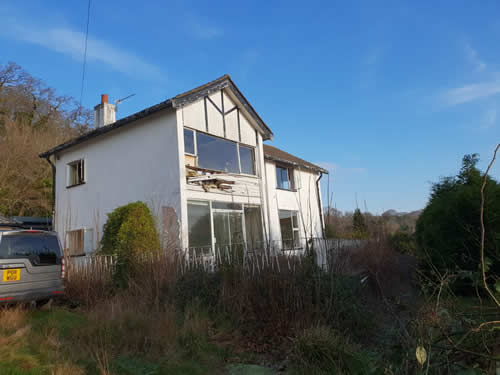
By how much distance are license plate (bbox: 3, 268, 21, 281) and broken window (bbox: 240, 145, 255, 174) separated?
858cm

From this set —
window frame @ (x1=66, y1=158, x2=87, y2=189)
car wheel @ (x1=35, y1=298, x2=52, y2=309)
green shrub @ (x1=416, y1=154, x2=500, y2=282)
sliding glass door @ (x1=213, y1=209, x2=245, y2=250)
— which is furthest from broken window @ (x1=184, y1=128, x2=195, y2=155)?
green shrub @ (x1=416, y1=154, x2=500, y2=282)

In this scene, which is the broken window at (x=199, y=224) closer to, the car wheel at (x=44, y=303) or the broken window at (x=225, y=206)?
the broken window at (x=225, y=206)

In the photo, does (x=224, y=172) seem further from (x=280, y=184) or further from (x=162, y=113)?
(x=280, y=184)

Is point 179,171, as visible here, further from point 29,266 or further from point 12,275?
point 12,275

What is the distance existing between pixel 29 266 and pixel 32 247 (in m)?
0.40

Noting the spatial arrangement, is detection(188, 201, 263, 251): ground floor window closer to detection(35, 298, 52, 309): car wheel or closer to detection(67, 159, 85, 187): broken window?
detection(35, 298, 52, 309): car wheel

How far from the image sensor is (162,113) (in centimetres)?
1151

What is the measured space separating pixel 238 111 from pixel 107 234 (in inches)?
272

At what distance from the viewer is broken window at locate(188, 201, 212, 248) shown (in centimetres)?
1099

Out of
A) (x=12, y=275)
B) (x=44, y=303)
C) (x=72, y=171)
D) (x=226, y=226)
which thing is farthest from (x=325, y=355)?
(x=72, y=171)

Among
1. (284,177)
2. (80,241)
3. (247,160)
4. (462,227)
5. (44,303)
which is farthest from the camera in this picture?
(284,177)

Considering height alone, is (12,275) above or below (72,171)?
below

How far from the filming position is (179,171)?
10898 mm

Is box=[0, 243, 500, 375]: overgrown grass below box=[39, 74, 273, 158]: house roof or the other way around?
below
